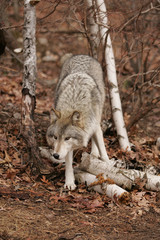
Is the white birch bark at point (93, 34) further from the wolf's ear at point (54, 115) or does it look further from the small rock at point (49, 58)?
the small rock at point (49, 58)

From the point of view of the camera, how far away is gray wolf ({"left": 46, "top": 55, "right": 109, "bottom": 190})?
5.53 metres

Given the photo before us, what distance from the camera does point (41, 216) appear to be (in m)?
4.56

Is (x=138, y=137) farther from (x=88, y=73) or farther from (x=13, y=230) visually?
(x=13, y=230)

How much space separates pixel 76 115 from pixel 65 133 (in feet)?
1.38

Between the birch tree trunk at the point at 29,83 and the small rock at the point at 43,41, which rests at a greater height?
the small rock at the point at 43,41

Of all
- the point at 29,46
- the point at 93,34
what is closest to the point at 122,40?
the point at 93,34

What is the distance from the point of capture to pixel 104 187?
5512mm

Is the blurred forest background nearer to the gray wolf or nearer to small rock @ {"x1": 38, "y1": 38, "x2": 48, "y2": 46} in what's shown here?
small rock @ {"x1": 38, "y1": 38, "x2": 48, "y2": 46}

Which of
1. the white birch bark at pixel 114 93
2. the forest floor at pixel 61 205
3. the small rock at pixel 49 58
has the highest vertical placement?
the small rock at pixel 49 58

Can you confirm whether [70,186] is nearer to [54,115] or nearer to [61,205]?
[61,205]

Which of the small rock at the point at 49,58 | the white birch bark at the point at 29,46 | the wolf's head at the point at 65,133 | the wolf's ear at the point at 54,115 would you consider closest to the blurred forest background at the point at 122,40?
the small rock at the point at 49,58

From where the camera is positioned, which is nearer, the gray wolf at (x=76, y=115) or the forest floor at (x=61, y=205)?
the forest floor at (x=61, y=205)

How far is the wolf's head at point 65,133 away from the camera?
5.38 m

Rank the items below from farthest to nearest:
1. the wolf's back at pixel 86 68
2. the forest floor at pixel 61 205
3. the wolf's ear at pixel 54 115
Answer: the wolf's back at pixel 86 68 → the wolf's ear at pixel 54 115 → the forest floor at pixel 61 205
